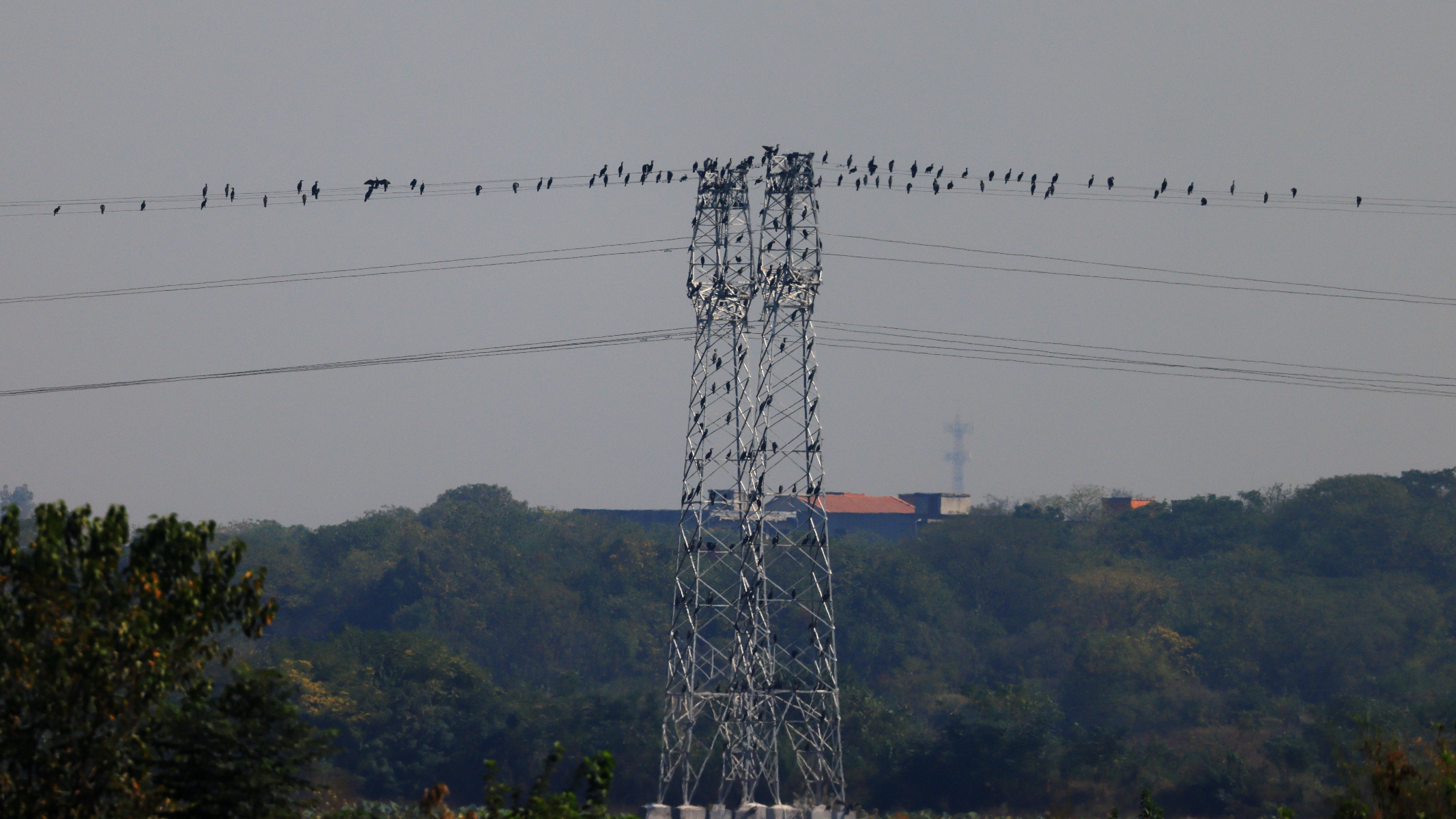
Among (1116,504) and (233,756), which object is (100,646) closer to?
(233,756)

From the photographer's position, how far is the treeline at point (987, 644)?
85.6 meters

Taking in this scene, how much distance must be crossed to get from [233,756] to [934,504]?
17126 centimetres

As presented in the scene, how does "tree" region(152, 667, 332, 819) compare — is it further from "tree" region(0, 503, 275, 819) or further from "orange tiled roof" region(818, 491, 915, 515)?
"orange tiled roof" region(818, 491, 915, 515)

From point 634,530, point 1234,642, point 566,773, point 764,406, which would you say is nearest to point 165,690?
point 764,406

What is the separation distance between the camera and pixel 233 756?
26719 mm

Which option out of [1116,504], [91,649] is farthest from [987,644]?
[91,649]

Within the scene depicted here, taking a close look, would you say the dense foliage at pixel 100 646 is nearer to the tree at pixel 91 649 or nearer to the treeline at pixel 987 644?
the tree at pixel 91 649

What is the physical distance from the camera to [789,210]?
48.8 m

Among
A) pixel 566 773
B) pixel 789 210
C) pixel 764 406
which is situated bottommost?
pixel 566 773

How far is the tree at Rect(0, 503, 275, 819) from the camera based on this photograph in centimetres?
2283

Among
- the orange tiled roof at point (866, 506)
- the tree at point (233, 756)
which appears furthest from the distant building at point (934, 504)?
the tree at point (233, 756)

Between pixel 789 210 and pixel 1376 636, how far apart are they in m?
73.8

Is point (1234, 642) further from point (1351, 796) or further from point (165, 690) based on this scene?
point (165, 690)

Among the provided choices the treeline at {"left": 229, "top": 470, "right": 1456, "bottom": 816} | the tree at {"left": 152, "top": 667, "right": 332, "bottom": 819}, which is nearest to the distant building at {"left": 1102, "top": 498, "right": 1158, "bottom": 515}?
the treeline at {"left": 229, "top": 470, "right": 1456, "bottom": 816}
